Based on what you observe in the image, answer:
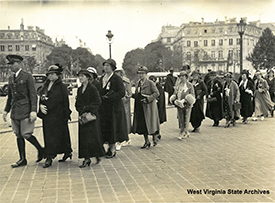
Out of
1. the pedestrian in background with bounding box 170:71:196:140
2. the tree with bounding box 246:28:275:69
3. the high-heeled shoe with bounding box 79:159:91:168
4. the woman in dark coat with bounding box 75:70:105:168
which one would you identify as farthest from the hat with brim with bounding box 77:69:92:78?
the tree with bounding box 246:28:275:69

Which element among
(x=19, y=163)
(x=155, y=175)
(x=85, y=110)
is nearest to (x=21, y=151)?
(x=19, y=163)

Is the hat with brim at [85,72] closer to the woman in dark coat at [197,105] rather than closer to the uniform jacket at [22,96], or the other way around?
the uniform jacket at [22,96]

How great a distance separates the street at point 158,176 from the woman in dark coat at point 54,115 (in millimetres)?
368

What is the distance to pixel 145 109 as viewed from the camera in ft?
29.3

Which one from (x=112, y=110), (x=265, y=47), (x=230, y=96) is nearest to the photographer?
(x=112, y=110)

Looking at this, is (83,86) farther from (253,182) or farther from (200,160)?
(253,182)

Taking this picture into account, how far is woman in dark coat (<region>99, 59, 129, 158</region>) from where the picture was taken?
770 centimetres

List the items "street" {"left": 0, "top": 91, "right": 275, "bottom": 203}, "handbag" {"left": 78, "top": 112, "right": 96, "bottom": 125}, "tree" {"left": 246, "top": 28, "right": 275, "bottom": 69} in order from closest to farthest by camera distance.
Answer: "street" {"left": 0, "top": 91, "right": 275, "bottom": 203}
"handbag" {"left": 78, "top": 112, "right": 96, "bottom": 125}
"tree" {"left": 246, "top": 28, "right": 275, "bottom": 69}

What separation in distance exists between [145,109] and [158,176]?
2954mm

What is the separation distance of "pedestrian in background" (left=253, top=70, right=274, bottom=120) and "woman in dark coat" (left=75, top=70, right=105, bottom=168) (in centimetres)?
933

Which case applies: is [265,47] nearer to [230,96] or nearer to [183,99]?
[230,96]

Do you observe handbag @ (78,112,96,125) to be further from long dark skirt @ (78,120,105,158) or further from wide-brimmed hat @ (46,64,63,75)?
wide-brimmed hat @ (46,64,63,75)

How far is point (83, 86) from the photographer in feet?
23.5

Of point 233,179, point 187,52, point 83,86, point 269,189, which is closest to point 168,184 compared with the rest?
point 233,179
